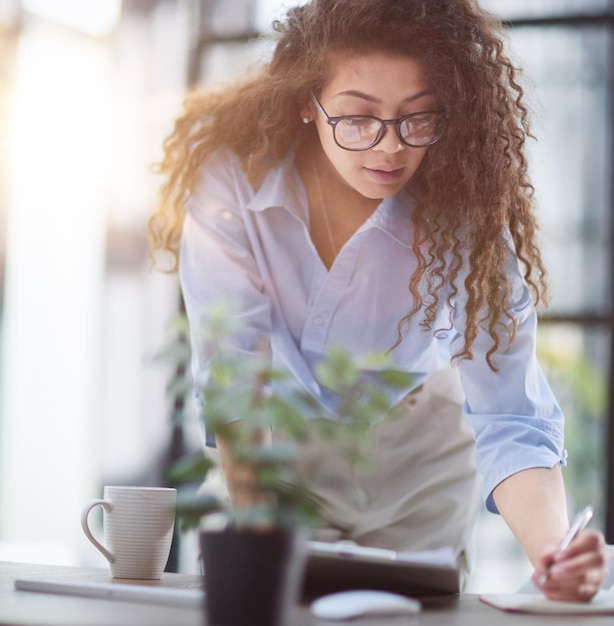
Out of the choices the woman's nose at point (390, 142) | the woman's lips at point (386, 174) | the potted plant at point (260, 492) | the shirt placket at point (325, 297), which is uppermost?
the woman's nose at point (390, 142)

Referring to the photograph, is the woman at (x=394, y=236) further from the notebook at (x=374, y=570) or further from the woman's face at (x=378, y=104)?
the notebook at (x=374, y=570)

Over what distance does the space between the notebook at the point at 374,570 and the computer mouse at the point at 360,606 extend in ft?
0.25

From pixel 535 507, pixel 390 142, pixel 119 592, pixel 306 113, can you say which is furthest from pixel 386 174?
pixel 119 592

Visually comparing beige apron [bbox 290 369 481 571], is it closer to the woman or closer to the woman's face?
the woman

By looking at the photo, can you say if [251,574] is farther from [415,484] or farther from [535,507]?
[415,484]

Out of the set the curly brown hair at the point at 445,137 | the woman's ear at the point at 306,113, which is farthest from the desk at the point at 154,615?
the woman's ear at the point at 306,113

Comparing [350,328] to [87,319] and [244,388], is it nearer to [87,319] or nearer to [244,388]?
[244,388]

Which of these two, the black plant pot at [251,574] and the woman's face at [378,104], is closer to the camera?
the black plant pot at [251,574]

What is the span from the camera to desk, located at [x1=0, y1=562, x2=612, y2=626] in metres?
0.96

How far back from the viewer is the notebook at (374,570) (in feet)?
3.79

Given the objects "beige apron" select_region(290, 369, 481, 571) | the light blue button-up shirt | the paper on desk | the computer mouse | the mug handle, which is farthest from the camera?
"beige apron" select_region(290, 369, 481, 571)

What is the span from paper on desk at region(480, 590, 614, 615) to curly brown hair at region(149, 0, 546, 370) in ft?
1.57

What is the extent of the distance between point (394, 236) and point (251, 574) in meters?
0.99

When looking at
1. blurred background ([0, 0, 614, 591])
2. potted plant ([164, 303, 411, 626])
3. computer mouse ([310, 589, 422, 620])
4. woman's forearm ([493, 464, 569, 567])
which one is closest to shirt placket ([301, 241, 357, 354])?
woman's forearm ([493, 464, 569, 567])
